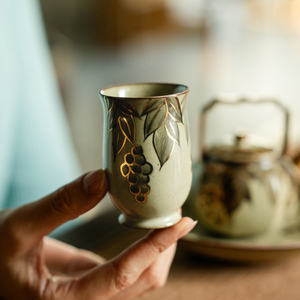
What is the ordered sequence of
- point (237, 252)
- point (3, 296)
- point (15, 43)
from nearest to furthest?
point (3, 296), point (237, 252), point (15, 43)

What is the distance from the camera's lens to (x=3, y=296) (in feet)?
1.77

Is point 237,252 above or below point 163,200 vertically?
below

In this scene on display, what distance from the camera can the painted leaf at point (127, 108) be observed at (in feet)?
1.34

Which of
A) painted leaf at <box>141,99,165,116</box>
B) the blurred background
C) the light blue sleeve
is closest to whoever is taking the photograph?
painted leaf at <box>141,99,165,116</box>

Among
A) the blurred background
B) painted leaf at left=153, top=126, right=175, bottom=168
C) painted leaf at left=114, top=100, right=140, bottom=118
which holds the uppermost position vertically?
painted leaf at left=114, top=100, right=140, bottom=118

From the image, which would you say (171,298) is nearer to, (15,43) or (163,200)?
(163,200)

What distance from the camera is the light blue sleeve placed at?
0.89m

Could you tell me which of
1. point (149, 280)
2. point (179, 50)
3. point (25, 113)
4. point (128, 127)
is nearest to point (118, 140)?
point (128, 127)

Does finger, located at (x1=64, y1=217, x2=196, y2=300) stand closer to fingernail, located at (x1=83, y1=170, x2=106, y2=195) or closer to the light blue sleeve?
fingernail, located at (x1=83, y1=170, x2=106, y2=195)

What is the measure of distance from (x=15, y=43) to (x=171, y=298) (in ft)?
2.43

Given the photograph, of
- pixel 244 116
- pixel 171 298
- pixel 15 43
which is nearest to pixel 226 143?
→ pixel 171 298

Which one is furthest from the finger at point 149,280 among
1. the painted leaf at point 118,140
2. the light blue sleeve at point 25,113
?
the light blue sleeve at point 25,113

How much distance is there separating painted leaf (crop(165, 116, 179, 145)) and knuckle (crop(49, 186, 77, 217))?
16 cm

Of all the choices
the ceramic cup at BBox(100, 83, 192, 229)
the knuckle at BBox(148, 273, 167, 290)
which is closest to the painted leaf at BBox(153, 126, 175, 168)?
the ceramic cup at BBox(100, 83, 192, 229)
